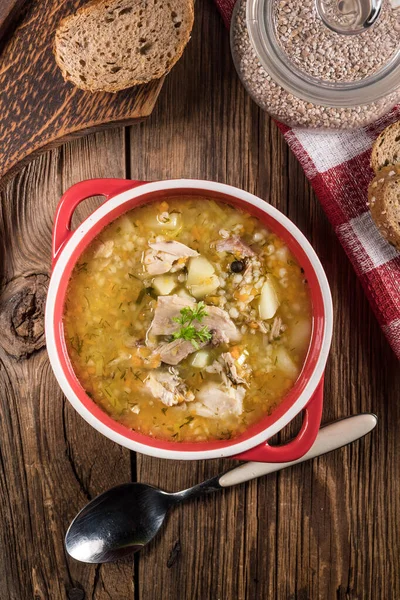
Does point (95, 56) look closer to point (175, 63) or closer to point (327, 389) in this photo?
point (175, 63)

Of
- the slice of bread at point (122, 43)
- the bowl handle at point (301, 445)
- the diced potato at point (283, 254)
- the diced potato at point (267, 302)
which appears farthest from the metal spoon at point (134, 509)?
the slice of bread at point (122, 43)

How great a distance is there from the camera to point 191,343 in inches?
69.0

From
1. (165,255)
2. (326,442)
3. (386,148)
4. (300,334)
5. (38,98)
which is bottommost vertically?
(326,442)

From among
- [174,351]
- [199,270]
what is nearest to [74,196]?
[199,270]

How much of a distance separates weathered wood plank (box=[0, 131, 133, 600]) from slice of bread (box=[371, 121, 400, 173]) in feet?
2.49

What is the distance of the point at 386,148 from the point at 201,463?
1086 mm

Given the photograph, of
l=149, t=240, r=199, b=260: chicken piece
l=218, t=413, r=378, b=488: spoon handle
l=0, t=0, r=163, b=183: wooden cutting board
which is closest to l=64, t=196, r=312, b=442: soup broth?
l=149, t=240, r=199, b=260: chicken piece

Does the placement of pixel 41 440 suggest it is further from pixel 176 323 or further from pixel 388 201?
pixel 388 201

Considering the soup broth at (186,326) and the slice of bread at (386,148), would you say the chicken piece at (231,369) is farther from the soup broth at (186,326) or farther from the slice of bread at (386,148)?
the slice of bread at (386,148)

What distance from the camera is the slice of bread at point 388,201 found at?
1810 mm

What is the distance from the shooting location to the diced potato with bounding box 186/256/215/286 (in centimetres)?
177

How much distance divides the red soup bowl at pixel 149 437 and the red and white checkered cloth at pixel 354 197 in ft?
0.73

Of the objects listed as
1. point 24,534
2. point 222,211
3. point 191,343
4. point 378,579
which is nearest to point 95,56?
point 222,211

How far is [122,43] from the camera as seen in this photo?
1.89 meters
